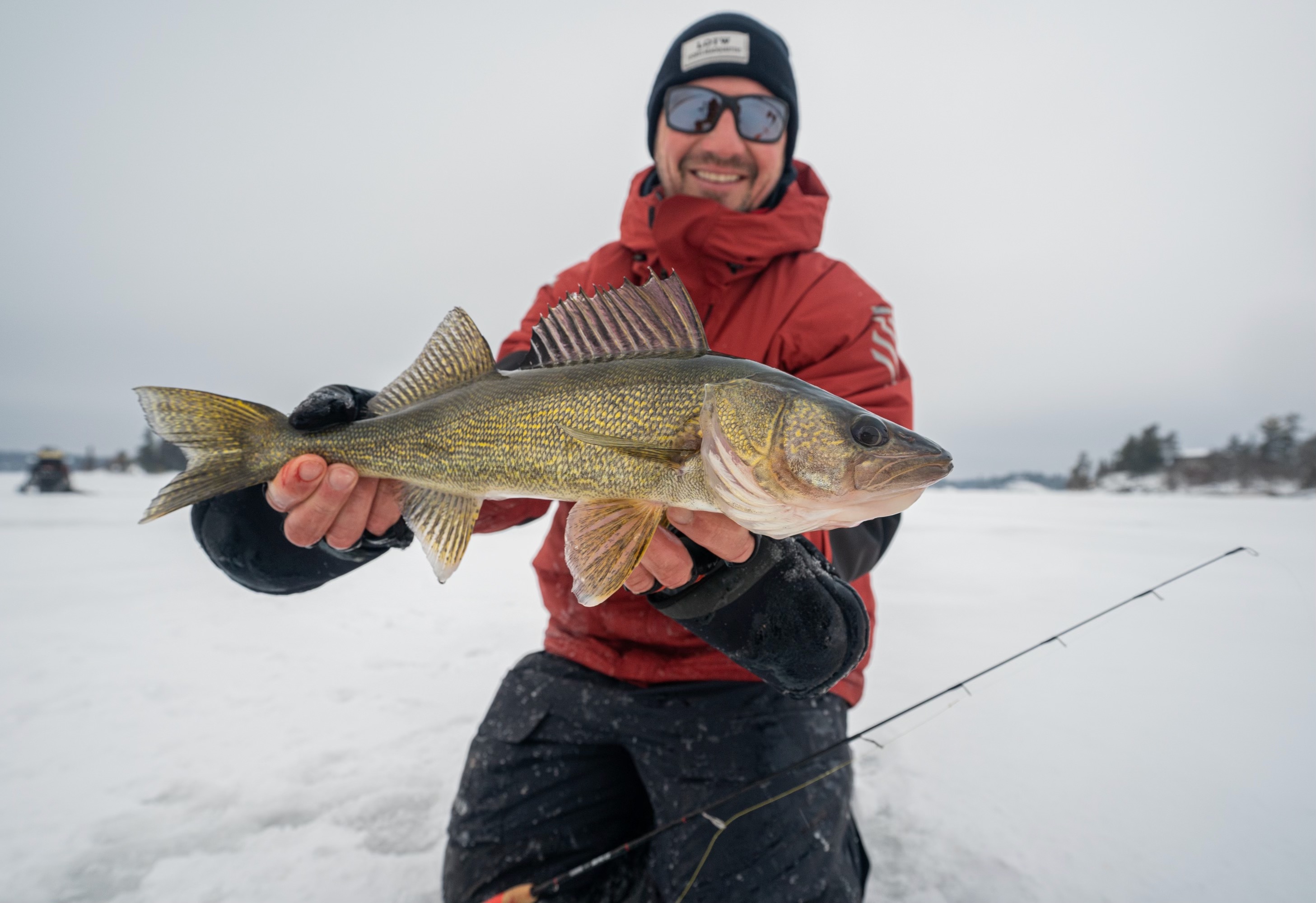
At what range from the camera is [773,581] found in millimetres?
2152

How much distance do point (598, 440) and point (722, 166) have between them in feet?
8.36

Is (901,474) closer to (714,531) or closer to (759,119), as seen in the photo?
(714,531)

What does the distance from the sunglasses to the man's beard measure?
0.13 m

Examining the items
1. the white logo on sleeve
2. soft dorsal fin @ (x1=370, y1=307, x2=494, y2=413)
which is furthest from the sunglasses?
soft dorsal fin @ (x1=370, y1=307, x2=494, y2=413)

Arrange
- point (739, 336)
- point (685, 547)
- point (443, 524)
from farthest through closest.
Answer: point (739, 336) → point (443, 524) → point (685, 547)

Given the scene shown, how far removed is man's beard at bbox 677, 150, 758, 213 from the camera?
3576 millimetres

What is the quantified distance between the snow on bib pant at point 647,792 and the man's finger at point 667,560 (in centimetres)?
99

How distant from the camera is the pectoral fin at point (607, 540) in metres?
1.73

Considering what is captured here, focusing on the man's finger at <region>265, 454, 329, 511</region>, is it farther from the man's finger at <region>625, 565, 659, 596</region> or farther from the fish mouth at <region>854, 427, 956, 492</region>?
the fish mouth at <region>854, 427, 956, 492</region>

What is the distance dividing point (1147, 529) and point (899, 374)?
47.4 feet

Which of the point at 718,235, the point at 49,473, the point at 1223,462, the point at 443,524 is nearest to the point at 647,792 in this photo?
the point at 443,524

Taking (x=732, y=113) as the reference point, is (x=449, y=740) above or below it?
below

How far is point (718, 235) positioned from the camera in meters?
3.07

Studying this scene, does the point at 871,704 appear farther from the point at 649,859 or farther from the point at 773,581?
the point at 773,581
